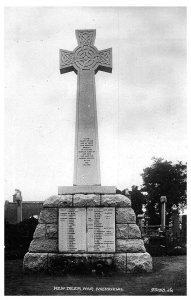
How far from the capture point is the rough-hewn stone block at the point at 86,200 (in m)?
7.71

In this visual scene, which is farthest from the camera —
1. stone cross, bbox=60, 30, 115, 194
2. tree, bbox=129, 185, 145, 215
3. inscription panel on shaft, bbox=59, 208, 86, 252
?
tree, bbox=129, 185, 145, 215

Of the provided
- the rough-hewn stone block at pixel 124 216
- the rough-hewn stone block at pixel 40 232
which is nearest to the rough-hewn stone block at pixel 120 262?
the rough-hewn stone block at pixel 124 216

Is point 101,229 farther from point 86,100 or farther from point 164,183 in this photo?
point 164,183

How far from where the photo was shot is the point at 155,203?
39.9 meters

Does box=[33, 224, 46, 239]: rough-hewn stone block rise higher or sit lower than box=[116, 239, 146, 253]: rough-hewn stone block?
higher

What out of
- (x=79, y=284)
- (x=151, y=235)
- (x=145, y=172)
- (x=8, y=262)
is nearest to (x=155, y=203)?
(x=145, y=172)

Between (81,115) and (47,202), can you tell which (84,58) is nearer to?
(81,115)

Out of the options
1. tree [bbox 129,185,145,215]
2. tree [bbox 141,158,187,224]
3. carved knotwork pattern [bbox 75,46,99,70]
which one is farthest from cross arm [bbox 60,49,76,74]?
tree [bbox 129,185,145,215]

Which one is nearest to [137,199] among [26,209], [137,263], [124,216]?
[26,209]

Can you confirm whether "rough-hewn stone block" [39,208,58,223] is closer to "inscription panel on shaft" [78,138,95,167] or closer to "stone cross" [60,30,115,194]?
"stone cross" [60,30,115,194]

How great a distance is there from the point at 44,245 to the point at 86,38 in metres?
4.36

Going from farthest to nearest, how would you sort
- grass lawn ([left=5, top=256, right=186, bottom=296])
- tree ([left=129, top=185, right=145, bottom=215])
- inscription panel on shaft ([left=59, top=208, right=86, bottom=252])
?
tree ([left=129, top=185, right=145, bottom=215]) → inscription panel on shaft ([left=59, top=208, right=86, bottom=252]) → grass lawn ([left=5, top=256, right=186, bottom=296])

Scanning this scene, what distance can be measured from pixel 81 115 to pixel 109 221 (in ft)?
7.25

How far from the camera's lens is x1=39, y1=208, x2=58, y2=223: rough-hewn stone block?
7809mm
